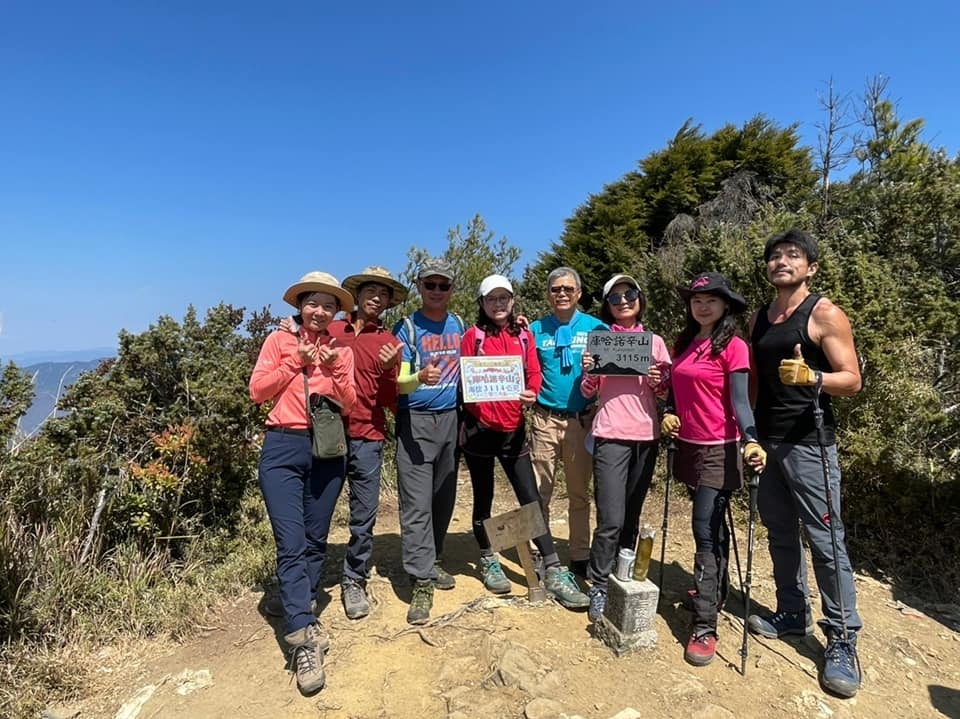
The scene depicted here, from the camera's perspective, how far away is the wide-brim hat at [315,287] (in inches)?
145

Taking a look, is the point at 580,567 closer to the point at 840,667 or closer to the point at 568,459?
the point at 568,459

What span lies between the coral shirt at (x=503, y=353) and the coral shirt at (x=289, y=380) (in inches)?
36.3

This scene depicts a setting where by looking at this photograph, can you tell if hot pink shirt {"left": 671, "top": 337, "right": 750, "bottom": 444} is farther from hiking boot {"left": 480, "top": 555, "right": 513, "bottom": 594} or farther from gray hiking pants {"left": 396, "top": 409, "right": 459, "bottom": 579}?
hiking boot {"left": 480, "top": 555, "right": 513, "bottom": 594}

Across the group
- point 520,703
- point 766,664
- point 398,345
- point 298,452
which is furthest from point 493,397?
point 766,664

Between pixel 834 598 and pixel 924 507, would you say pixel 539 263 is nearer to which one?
pixel 924 507

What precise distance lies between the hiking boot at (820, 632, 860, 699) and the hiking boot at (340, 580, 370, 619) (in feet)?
9.67

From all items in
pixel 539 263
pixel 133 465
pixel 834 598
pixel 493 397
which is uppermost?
pixel 539 263

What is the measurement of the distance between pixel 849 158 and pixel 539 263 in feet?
28.3

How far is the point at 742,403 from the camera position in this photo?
347 cm

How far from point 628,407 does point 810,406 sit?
1.08m

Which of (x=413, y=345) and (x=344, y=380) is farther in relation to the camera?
(x=413, y=345)

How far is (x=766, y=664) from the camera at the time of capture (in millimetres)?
3543

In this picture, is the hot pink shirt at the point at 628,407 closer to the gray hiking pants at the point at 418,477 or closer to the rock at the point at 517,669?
the gray hiking pants at the point at 418,477

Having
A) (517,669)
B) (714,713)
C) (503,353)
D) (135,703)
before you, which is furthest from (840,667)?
(135,703)
